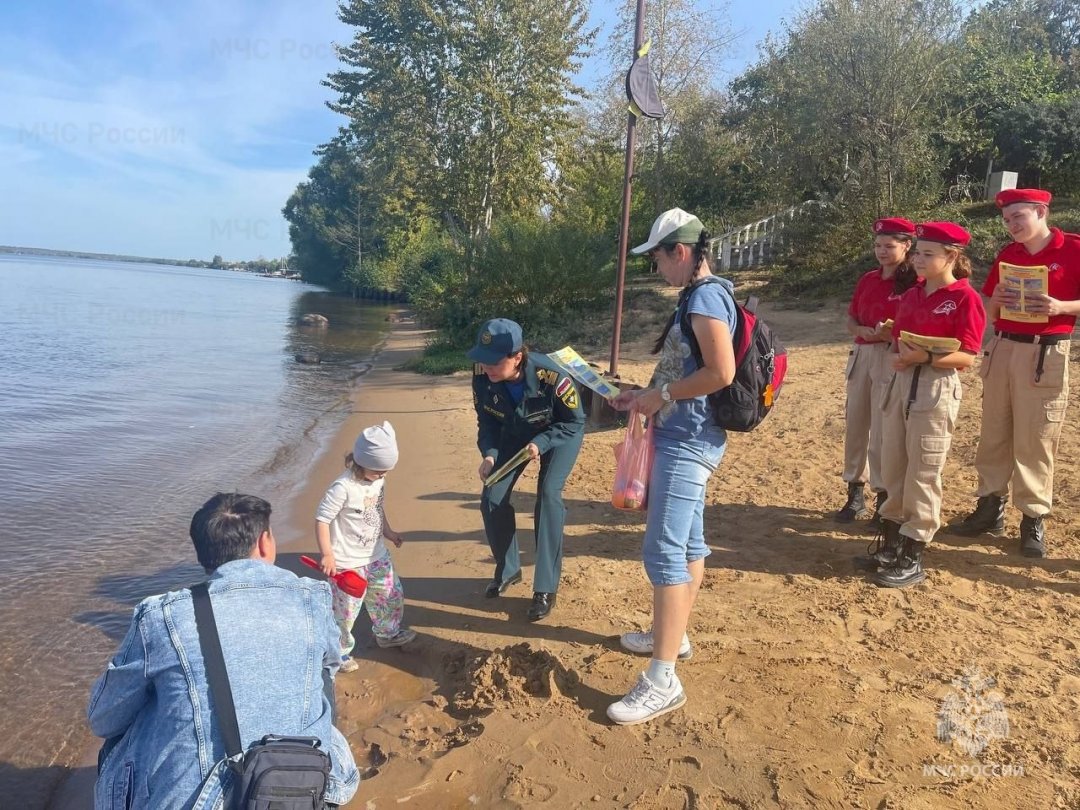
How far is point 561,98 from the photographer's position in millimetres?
22969

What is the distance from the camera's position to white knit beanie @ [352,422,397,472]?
3.67 metres

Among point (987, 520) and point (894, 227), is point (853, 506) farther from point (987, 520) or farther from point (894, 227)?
point (894, 227)

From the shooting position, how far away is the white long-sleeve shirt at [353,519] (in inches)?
146

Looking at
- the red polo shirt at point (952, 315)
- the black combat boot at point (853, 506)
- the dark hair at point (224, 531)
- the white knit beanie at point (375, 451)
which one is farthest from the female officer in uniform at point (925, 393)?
the dark hair at point (224, 531)

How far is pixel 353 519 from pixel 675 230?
2085 millimetres

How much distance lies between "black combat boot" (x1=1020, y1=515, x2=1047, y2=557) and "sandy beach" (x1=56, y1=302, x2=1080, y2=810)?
9 centimetres

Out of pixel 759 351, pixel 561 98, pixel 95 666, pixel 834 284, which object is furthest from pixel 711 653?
pixel 561 98

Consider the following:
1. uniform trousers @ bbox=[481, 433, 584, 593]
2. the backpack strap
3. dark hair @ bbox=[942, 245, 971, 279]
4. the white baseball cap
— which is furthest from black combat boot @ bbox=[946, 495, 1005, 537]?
the backpack strap

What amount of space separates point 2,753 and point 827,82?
17.5 m

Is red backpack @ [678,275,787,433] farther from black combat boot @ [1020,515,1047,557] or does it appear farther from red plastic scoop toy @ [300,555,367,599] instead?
black combat boot @ [1020,515,1047,557]

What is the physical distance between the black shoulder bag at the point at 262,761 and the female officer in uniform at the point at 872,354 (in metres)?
3.98

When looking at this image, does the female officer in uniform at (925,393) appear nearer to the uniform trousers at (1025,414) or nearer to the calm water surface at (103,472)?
the uniform trousers at (1025,414)

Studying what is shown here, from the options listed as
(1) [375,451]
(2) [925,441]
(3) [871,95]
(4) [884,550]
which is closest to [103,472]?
(1) [375,451]

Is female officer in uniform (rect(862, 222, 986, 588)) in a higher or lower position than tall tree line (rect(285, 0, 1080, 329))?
lower
